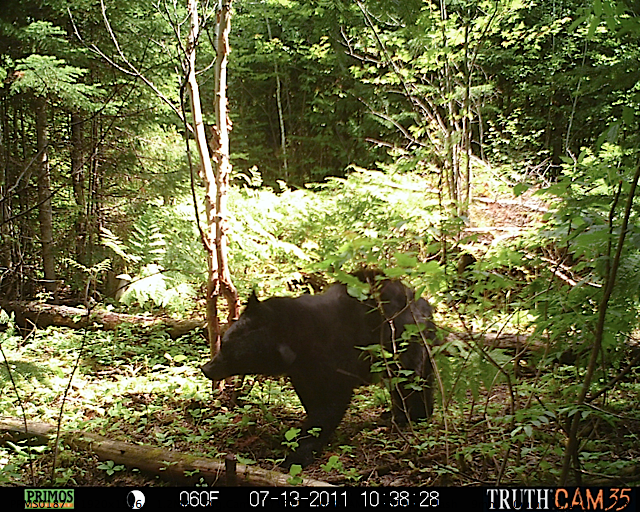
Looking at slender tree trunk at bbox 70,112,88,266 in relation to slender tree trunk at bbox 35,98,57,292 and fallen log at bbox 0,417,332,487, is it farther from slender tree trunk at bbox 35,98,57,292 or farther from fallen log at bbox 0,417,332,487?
fallen log at bbox 0,417,332,487

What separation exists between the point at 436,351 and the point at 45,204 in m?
2.37

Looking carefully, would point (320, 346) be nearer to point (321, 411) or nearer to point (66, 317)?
point (321, 411)

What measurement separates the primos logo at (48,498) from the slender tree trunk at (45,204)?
1.40 meters

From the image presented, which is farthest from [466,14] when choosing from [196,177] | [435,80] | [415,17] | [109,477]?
[109,477]

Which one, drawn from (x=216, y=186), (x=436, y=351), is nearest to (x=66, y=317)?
(x=216, y=186)

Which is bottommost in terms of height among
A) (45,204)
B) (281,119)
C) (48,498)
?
(48,498)

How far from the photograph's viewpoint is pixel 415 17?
263 cm

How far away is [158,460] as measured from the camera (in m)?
2.03

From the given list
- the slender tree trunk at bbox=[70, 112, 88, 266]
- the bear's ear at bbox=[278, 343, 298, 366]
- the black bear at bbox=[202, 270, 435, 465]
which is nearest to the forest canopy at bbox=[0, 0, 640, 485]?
the slender tree trunk at bbox=[70, 112, 88, 266]

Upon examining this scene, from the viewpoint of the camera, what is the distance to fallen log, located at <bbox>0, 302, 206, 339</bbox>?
3018 millimetres

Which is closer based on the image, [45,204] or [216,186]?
[216,186]

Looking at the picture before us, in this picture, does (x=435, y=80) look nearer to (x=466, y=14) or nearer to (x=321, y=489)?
(x=466, y=14)

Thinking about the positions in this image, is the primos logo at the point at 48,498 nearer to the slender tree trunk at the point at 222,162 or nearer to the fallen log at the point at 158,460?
the fallen log at the point at 158,460

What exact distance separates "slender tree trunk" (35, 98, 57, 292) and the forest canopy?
11 mm
